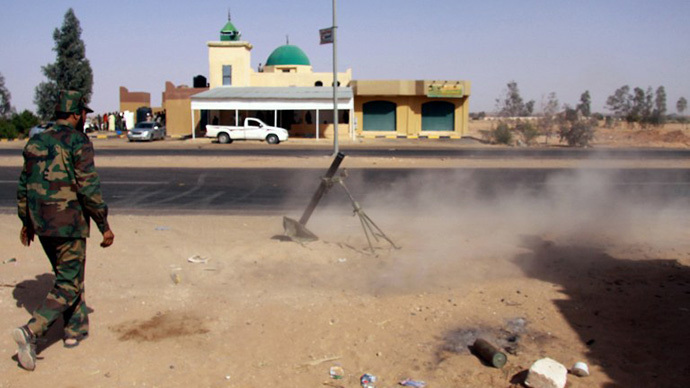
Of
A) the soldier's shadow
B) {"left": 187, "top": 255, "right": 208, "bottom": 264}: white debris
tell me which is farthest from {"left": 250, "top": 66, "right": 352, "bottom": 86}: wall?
the soldier's shadow

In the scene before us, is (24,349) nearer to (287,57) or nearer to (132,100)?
(287,57)

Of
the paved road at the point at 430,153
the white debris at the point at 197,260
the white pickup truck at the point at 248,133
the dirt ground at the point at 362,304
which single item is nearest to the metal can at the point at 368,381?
the dirt ground at the point at 362,304

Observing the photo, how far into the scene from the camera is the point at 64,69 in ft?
175

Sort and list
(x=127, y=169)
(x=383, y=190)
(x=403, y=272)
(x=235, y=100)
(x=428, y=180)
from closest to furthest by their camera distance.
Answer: (x=403, y=272), (x=383, y=190), (x=428, y=180), (x=127, y=169), (x=235, y=100)

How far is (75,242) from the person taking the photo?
4.59m

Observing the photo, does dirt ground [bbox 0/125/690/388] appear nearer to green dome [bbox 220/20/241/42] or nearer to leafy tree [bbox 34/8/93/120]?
green dome [bbox 220/20/241/42]

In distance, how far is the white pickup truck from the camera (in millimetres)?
35647

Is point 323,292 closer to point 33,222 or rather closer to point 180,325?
point 180,325

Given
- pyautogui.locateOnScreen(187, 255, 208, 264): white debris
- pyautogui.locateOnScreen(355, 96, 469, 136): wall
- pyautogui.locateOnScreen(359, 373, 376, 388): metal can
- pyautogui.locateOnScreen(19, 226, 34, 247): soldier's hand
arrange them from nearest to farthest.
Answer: pyautogui.locateOnScreen(359, 373, 376, 388): metal can → pyautogui.locateOnScreen(19, 226, 34, 247): soldier's hand → pyautogui.locateOnScreen(187, 255, 208, 264): white debris → pyautogui.locateOnScreen(355, 96, 469, 136): wall

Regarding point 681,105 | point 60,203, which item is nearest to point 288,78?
point 60,203

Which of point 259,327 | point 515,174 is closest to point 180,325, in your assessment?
point 259,327

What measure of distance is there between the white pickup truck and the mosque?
520 centimetres

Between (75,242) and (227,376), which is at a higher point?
(75,242)

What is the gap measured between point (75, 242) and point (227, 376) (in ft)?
4.99
